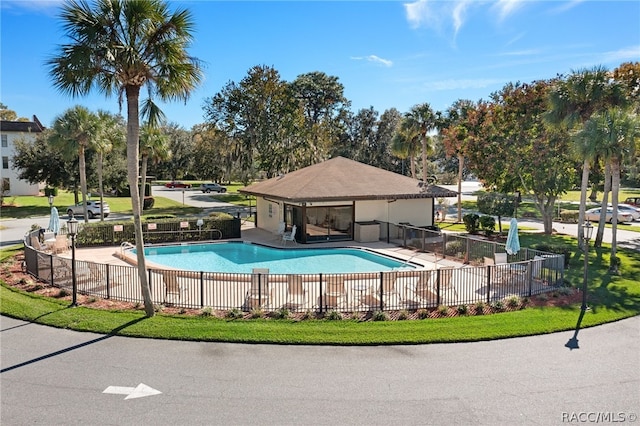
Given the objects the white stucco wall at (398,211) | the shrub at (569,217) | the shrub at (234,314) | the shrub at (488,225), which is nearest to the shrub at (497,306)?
the shrub at (234,314)

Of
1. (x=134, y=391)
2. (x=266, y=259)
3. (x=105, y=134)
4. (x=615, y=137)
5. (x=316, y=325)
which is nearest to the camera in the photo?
(x=134, y=391)

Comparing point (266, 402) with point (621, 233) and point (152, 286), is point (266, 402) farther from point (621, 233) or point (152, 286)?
point (621, 233)

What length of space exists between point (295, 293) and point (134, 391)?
5297 mm

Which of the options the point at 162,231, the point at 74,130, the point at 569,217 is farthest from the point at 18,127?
the point at 569,217

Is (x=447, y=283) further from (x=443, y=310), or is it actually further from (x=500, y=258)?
(x=500, y=258)

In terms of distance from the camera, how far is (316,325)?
10.7m

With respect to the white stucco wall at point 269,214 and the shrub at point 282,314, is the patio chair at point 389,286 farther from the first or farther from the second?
the white stucco wall at point 269,214

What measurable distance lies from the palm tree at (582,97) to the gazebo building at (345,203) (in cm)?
678

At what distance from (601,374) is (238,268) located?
13286mm

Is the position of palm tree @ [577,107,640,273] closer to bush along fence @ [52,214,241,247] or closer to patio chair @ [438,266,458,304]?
patio chair @ [438,266,458,304]

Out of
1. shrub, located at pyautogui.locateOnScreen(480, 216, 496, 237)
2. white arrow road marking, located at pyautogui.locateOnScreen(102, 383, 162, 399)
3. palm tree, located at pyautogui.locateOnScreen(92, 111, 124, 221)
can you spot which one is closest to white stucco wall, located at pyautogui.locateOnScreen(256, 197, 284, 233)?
palm tree, located at pyautogui.locateOnScreen(92, 111, 124, 221)

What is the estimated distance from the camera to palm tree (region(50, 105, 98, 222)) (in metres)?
26.4

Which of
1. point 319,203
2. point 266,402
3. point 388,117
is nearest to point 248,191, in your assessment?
point 319,203

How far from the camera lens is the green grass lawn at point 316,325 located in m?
9.95
